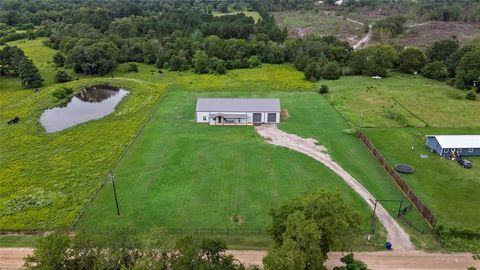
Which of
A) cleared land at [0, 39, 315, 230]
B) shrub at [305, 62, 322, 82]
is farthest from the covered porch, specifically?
shrub at [305, 62, 322, 82]

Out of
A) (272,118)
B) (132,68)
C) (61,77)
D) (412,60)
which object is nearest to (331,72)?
(412,60)

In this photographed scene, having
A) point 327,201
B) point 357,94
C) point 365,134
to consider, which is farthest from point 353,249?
point 357,94

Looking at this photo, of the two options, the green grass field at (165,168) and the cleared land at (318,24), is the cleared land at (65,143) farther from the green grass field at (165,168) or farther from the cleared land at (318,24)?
the cleared land at (318,24)

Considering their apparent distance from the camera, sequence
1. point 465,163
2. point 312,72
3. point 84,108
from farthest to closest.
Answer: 1. point 312,72
2. point 84,108
3. point 465,163

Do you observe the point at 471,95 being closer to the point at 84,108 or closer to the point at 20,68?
the point at 84,108

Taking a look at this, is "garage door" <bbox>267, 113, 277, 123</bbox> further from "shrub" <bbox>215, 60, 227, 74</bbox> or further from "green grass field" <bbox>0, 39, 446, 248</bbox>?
"shrub" <bbox>215, 60, 227, 74</bbox>
